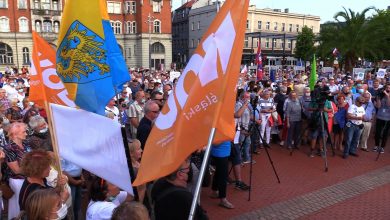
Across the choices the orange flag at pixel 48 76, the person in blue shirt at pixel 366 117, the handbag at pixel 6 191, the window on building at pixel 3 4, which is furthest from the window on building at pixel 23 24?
the handbag at pixel 6 191

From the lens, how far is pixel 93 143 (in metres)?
3.11

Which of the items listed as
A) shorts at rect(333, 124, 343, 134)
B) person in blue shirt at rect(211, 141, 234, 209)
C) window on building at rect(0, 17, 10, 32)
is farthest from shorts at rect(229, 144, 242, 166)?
window on building at rect(0, 17, 10, 32)

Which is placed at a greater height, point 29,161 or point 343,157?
point 29,161

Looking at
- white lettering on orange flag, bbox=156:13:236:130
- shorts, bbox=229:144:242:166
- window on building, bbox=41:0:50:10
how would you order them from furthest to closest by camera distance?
1. window on building, bbox=41:0:50:10
2. shorts, bbox=229:144:242:166
3. white lettering on orange flag, bbox=156:13:236:130

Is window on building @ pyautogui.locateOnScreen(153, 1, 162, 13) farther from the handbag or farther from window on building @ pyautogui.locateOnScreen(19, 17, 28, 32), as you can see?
the handbag

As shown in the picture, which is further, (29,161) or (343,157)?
(343,157)

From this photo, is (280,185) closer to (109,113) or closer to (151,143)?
(109,113)

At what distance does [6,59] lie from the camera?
5422 centimetres

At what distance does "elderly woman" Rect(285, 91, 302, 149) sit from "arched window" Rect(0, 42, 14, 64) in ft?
181

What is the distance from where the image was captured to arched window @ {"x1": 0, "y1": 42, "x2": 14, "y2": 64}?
177 feet

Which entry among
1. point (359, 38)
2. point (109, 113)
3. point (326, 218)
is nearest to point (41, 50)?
point (109, 113)

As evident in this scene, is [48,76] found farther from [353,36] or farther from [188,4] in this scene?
[188,4]

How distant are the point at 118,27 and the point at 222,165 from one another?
61.7 m

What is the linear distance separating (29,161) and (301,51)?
52.1m
